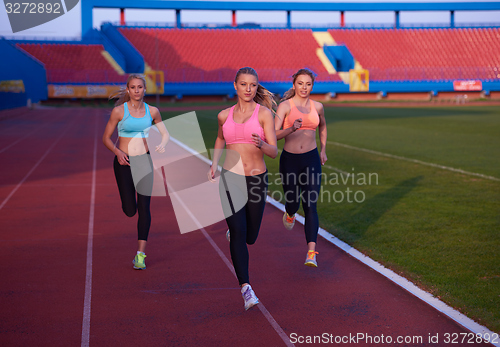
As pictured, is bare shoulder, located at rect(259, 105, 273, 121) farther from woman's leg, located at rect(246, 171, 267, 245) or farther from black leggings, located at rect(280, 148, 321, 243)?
black leggings, located at rect(280, 148, 321, 243)

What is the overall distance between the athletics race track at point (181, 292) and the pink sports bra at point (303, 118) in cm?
148

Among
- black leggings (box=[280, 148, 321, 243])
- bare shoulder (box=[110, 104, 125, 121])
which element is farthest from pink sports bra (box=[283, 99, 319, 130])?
bare shoulder (box=[110, 104, 125, 121])

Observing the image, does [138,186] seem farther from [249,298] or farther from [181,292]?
[249,298]

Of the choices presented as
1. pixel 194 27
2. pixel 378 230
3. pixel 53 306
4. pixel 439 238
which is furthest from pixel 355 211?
pixel 194 27

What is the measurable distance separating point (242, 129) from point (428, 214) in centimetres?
477

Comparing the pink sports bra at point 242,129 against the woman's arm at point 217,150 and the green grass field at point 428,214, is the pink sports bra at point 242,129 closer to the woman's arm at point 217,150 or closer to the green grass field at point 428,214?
the woman's arm at point 217,150

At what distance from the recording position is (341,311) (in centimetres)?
→ 464

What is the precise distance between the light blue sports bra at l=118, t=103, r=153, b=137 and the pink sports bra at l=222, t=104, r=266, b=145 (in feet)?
4.31

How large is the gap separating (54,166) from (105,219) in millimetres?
6742

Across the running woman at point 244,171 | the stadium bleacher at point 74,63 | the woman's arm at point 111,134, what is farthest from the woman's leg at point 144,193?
the stadium bleacher at point 74,63

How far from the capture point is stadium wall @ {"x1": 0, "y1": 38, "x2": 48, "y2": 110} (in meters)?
43.4

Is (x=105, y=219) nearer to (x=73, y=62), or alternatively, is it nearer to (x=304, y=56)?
(x=73, y=62)

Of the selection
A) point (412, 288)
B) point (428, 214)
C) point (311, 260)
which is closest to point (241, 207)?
point (311, 260)

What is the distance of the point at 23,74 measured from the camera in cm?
4819
